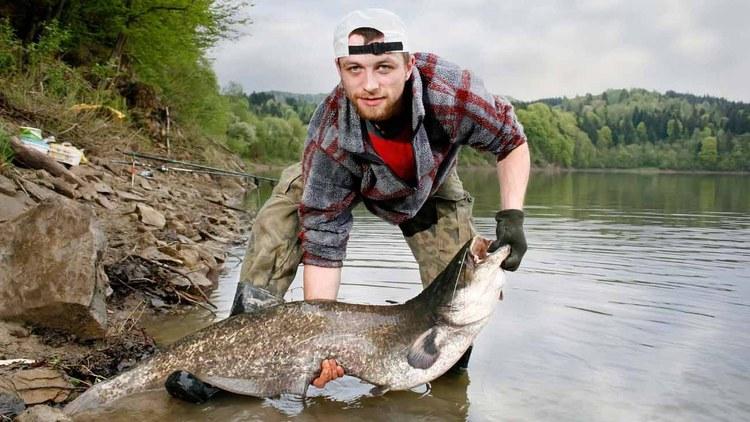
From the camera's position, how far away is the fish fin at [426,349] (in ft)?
12.2

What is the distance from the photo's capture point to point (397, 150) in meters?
3.67

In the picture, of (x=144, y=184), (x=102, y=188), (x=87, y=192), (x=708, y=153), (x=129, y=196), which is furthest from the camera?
(x=708, y=153)

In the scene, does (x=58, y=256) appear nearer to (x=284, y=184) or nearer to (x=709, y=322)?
(x=284, y=184)

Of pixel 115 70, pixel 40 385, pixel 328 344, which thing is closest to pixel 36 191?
pixel 40 385

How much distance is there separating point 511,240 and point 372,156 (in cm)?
86

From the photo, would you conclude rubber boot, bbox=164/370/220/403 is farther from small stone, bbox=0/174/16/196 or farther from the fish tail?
small stone, bbox=0/174/16/196

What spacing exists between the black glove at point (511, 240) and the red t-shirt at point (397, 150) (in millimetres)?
575

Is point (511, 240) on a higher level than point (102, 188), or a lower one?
lower

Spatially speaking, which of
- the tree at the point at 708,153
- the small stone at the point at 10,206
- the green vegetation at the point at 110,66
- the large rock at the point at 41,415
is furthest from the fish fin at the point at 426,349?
the tree at the point at 708,153

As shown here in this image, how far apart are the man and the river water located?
590mm

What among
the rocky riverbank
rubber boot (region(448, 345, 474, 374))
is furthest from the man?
rubber boot (region(448, 345, 474, 374))

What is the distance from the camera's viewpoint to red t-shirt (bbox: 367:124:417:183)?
142 inches

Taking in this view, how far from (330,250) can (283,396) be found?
3.20 feet

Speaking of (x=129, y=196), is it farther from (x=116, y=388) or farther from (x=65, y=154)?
(x=116, y=388)
